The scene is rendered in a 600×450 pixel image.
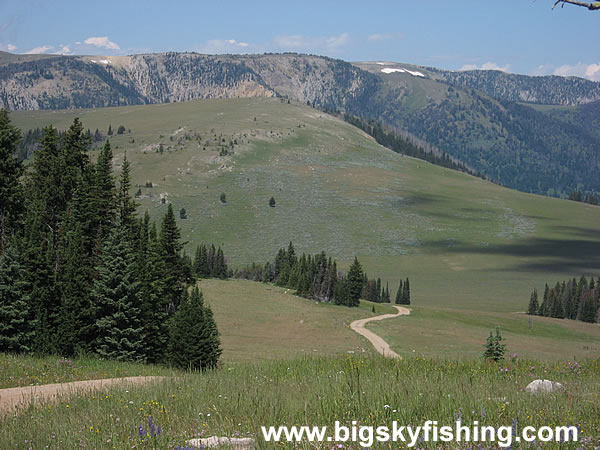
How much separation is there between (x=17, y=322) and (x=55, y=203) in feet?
66.4

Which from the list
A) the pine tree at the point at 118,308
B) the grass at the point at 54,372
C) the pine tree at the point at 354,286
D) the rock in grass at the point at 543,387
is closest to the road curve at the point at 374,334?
the pine tree at the point at 354,286

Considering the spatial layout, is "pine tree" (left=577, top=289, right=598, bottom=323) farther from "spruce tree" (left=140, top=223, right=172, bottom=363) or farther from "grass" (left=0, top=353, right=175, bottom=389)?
"grass" (left=0, top=353, right=175, bottom=389)

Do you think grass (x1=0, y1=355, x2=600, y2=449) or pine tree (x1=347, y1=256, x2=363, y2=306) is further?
pine tree (x1=347, y1=256, x2=363, y2=306)

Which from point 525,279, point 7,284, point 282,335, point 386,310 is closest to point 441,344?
point 282,335

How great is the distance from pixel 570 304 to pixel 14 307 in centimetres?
12011

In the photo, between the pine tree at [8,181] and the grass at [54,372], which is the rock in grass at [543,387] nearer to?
the grass at [54,372]

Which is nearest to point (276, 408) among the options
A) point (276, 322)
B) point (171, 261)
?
point (171, 261)

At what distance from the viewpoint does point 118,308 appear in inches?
1371

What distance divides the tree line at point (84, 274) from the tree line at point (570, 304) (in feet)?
304

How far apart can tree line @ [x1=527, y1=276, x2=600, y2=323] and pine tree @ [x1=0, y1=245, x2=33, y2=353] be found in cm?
10643

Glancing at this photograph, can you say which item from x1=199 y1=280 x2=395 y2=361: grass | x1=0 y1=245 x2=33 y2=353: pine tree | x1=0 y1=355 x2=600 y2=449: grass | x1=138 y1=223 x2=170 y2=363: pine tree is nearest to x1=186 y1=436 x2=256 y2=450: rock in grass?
x1=0 y1=355 x2=600 y2=449: grass

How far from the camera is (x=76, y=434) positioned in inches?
305

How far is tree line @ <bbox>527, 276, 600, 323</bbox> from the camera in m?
120

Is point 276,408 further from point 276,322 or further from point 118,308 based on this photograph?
point 276,322
